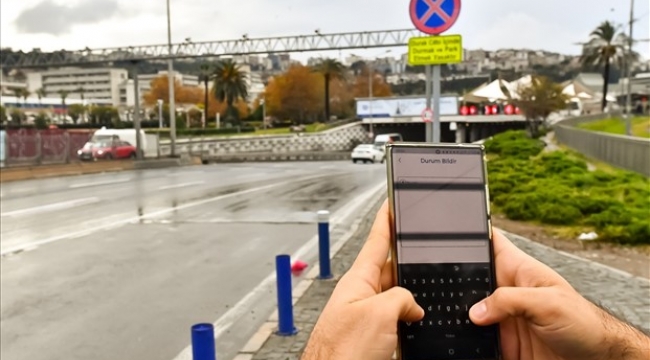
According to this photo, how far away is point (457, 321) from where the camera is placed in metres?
1.47

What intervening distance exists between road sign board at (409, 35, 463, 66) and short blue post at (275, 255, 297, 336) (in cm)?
352

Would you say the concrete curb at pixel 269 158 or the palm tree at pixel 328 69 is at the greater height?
the palm tree at pixel 328 69

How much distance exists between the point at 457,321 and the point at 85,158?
36345 mm

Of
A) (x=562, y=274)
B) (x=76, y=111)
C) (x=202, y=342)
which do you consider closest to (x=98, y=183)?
(x=562, y=274)

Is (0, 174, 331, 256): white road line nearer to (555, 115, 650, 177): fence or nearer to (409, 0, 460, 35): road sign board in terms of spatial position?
(409, 0, 460, 35): road sign board

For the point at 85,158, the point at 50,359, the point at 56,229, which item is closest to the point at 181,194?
the point at 56,229

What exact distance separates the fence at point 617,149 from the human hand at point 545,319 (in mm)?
18909

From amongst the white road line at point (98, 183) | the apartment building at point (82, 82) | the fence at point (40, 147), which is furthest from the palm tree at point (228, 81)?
the apartment building at point (82, 82)

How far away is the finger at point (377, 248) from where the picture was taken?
1.47m

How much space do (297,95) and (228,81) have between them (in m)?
14.2

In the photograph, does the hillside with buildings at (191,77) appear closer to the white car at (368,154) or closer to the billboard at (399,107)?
the billboard at (399,107)

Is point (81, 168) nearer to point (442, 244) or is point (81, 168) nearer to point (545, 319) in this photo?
point (442, 244)

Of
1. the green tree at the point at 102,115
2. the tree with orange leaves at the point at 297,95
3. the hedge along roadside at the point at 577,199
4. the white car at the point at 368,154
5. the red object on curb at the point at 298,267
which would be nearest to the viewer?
the red object on curb at the point at 298,267

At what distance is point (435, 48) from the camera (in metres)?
8.49
